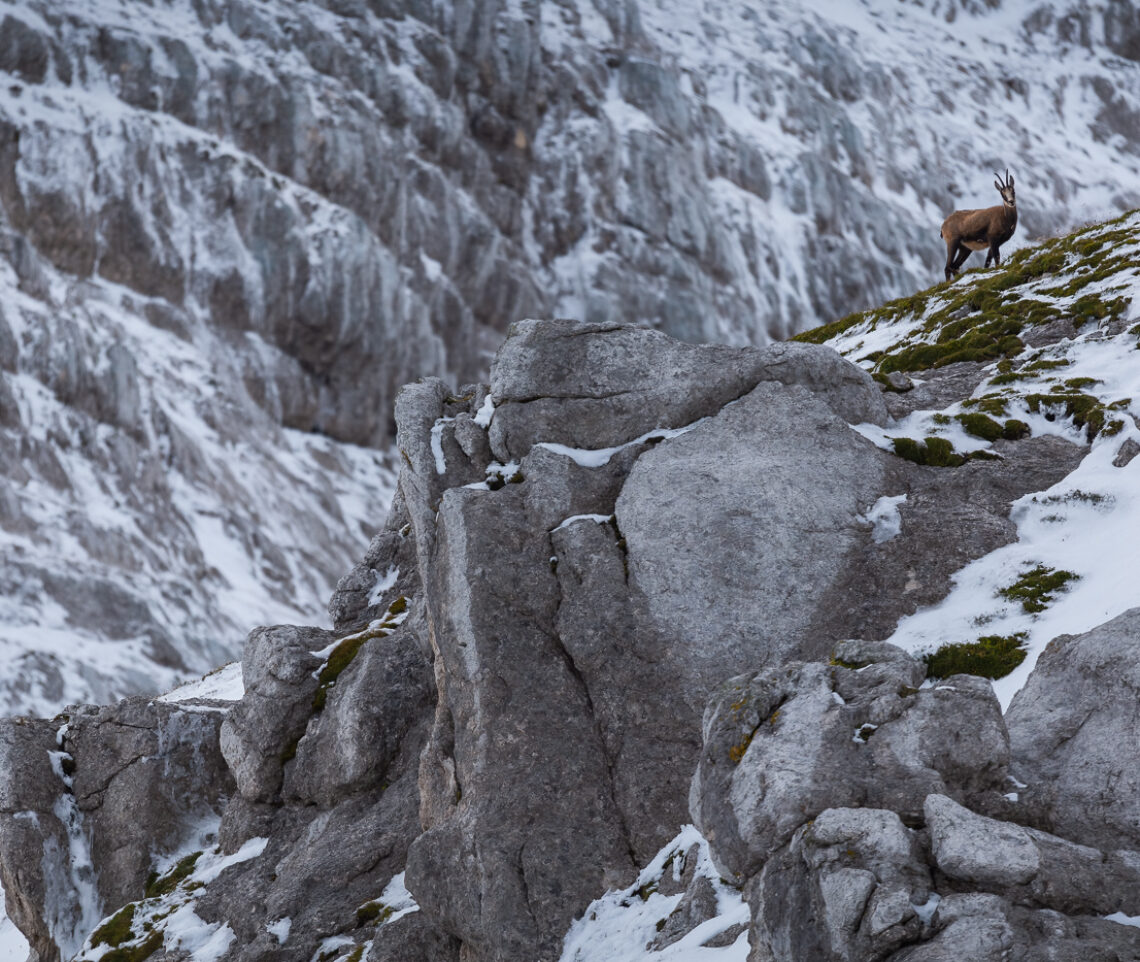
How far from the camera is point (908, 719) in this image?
10930mm

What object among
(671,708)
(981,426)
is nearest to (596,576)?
(671,708)

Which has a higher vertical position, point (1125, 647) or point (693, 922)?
point (1125, 647)

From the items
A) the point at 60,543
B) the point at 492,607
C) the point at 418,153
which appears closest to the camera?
the point at 492,607

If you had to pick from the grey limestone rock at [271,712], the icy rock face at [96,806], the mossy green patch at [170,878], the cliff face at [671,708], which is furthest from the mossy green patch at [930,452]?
the mossy green patch at [170,878]

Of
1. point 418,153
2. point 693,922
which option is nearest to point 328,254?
point 418,153

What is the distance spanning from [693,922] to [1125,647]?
5.05 meters

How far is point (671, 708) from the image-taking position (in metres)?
15.1

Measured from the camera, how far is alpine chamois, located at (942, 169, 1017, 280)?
31453 millimetres

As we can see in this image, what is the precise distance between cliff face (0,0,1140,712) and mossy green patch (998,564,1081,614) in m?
48.2

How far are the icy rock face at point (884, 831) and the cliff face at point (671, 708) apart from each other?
0.09 feet

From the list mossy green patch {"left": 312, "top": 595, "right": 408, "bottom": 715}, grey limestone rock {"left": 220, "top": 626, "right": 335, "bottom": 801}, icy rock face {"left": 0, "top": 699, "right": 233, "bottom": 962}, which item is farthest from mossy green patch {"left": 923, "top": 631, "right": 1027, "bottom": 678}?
icy rock face {"left": 0, "top": 699, "right": 233, "bottom": 962}

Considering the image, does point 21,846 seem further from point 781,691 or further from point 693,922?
point 781,691

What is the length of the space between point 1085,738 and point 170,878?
14.7m

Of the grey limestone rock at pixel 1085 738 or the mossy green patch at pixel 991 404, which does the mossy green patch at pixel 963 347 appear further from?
the grey limestone rock at pixel 1085 738
